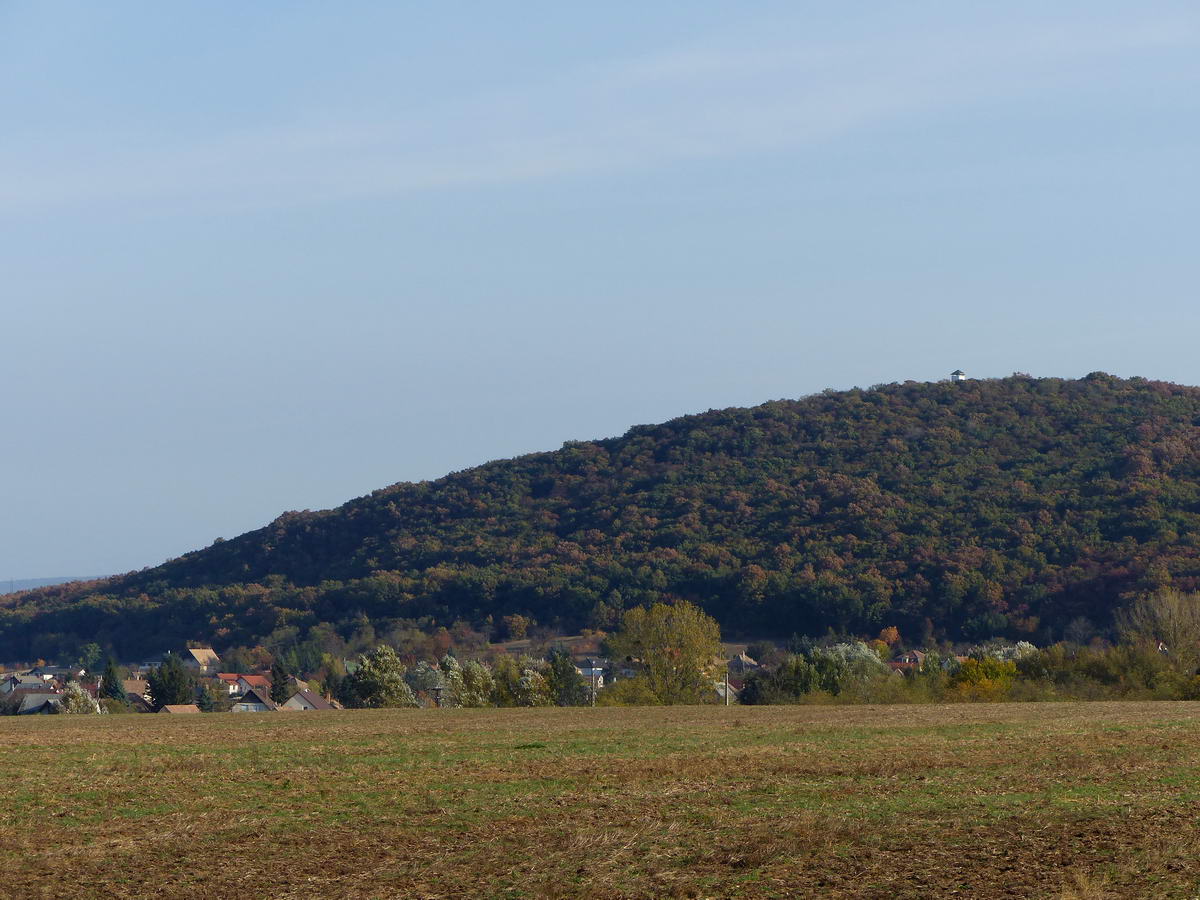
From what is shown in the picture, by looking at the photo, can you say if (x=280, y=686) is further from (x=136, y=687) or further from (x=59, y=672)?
(x=59, y=672)

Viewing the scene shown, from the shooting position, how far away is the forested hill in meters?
108

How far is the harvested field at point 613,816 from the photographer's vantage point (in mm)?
12586

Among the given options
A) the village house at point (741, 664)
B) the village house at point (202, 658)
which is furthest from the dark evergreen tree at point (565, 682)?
the village house at point (202, 658)

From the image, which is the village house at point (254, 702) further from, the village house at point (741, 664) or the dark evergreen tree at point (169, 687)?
the village house at point (741, 664)

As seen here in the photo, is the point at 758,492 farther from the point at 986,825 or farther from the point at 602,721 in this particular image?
the point at 986,825

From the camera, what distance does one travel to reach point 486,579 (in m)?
134

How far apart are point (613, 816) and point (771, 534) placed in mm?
112520

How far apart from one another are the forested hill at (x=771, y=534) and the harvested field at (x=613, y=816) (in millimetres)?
74936

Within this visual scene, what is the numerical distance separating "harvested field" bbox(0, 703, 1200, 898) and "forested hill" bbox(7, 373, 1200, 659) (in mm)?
74936

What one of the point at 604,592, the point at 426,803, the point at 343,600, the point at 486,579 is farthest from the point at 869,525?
the point at 426,803

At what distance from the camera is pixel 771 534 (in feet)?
419

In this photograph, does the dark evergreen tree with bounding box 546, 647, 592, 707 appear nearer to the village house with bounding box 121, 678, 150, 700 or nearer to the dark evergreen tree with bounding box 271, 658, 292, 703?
the dark evergreen tree with bounding box 271, 658, 292, 703

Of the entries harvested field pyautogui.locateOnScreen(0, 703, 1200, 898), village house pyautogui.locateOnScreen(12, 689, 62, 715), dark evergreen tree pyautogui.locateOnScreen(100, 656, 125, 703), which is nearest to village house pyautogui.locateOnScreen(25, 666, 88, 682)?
village house pyautogui.locateOnScreen(12, 689, 62, 715)

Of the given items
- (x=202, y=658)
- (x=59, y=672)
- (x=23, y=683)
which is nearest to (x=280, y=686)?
(x=23, y=683)
